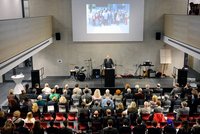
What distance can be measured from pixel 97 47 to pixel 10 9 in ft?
18.5

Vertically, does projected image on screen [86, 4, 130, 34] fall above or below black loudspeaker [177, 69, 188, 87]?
above

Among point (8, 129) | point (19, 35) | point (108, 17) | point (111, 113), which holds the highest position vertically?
point (108, 17)

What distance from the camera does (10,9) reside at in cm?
1525

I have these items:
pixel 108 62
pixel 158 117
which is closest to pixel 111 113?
pixel 158 117

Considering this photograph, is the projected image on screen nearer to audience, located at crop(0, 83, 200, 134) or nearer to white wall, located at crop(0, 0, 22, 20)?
white wall, located at crop(0, 0, 22, 20)

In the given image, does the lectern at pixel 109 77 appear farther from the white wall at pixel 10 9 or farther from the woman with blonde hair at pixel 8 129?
the woman with blonde hair at pixel 8 129

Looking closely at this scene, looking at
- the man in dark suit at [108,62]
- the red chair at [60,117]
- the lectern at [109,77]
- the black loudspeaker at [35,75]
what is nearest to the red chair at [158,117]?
the red chair at [60,117]

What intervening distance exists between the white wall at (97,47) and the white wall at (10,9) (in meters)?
0.86

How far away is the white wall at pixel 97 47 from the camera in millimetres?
17125

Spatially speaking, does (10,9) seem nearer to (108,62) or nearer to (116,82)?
(108,62)

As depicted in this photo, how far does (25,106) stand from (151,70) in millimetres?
9544

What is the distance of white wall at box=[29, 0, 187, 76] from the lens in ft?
56.2

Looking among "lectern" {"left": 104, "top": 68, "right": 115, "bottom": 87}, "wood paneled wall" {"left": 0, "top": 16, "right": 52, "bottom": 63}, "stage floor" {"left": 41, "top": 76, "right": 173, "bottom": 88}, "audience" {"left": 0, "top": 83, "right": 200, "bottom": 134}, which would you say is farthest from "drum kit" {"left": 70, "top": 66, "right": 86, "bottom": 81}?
"audience" {"left": 0, "top": 83, "right": 200, "bottom": 134}

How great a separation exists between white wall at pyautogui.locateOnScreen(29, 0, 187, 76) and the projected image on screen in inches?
41.6
